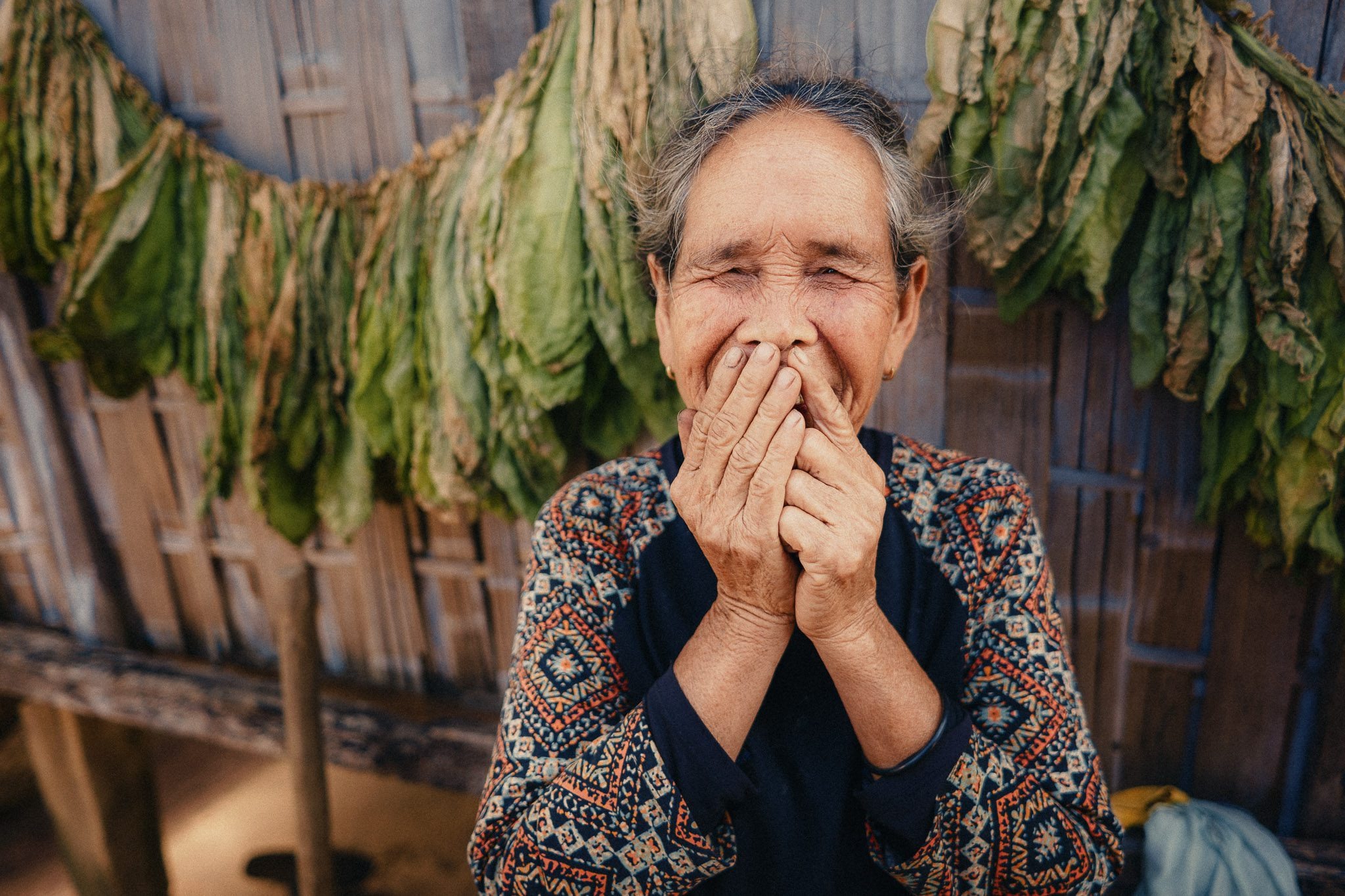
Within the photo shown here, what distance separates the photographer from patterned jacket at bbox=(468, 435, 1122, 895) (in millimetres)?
1057

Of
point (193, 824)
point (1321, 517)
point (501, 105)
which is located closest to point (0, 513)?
point (193, 824)

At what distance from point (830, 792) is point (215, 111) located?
8.51 ft

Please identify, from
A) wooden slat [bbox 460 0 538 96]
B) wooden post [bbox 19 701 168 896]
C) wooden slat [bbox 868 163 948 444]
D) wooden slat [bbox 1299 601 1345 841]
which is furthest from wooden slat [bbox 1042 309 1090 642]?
wooden post [bbox 19 701 168 896]

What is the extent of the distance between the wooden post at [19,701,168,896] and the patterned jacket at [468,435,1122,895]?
3181 millimetres

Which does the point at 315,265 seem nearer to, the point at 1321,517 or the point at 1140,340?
the point at 1140,340

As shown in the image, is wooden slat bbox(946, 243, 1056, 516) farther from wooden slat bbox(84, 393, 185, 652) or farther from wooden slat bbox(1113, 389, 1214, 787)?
wooden slat bbox(84, 393, 185, 652)

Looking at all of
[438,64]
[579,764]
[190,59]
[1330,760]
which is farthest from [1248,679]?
[190,59]

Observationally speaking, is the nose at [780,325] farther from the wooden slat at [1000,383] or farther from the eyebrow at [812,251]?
the wooden slat at [1000,383]

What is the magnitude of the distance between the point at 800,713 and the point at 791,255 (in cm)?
71

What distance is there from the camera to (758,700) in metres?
1.09

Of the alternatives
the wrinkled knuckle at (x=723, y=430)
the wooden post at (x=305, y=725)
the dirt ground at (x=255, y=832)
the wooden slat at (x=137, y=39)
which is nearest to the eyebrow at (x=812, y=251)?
the wrinkled knuckle at (x=723, y=430)

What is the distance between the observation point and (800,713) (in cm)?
125

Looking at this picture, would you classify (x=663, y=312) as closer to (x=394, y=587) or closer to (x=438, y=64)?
(x=438, y=64)

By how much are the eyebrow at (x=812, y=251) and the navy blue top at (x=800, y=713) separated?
1.44ft
